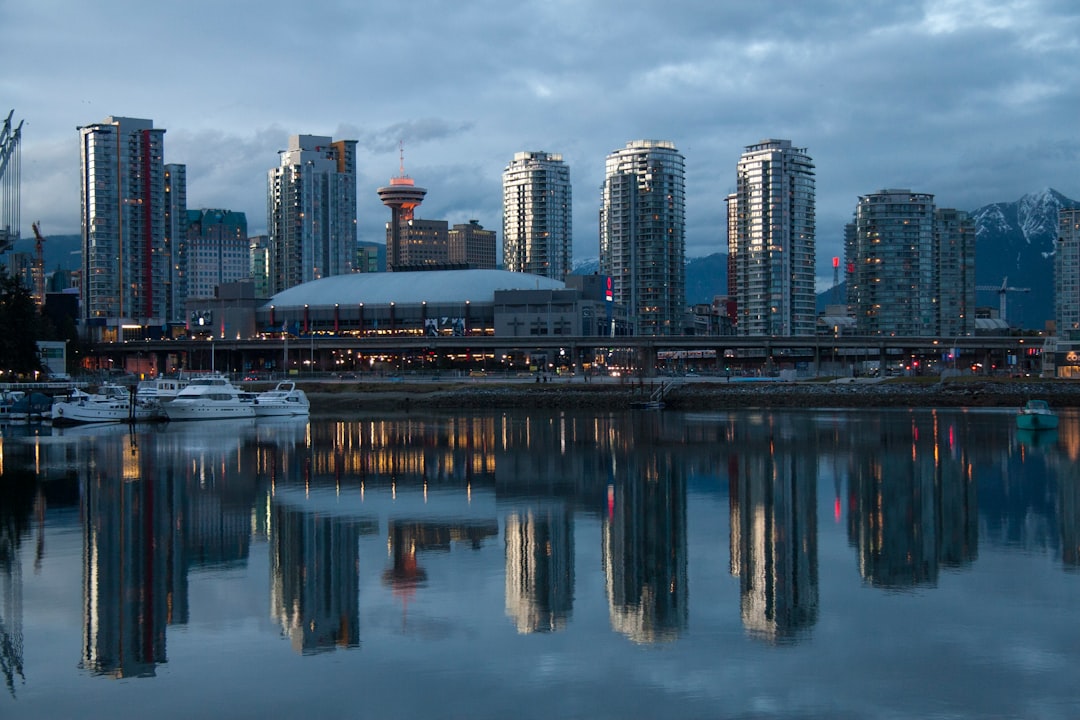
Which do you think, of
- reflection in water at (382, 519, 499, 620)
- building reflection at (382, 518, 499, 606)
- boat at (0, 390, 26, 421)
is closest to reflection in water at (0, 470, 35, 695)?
reflection in water at (382, 519, 499, 620)

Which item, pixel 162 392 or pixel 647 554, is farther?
pixel 162 392

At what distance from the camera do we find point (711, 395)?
349ft

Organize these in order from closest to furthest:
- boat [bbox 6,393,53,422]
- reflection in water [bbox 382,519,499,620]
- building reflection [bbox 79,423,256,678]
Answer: building reflection [bbox 79,423,256,678] < reflection in water [bbox 382,519,499,620] < boat [bbox 6,393,53,422]

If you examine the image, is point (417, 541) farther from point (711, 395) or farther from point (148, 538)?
point (711, 395)

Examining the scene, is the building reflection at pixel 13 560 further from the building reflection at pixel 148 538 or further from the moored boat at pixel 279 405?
the moored boat at pixel 279 405

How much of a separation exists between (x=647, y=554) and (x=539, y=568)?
10.3 feet

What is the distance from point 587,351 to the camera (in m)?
185

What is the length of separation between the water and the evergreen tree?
210 ft

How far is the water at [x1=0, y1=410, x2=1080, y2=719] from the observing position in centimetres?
1694

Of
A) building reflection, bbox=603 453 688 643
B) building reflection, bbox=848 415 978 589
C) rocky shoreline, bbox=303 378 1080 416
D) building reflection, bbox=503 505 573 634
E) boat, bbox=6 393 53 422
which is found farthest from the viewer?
rocky shoreline, bbox=303 378 1080 416

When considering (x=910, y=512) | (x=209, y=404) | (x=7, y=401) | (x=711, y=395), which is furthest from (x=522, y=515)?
(x=711, y=395)

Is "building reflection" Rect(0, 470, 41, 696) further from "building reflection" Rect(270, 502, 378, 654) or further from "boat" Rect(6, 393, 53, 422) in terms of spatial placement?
"boat" Rect(6, 393, 53, 422)

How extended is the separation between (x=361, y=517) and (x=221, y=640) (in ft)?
45.0

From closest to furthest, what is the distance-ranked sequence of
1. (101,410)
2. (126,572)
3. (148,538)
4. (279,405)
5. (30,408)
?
(126,572), (148,538), (101,410), (30,408), (279,405)
